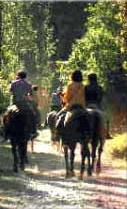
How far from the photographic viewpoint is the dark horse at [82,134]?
40.3ft

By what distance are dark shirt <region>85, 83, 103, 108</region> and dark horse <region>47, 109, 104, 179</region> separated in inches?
6.8

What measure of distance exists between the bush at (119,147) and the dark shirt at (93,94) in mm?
1847

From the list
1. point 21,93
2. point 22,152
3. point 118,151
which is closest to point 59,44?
point 118,151

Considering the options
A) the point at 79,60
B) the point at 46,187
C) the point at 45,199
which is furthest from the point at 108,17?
the point at 45,199

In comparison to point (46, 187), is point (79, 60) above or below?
above

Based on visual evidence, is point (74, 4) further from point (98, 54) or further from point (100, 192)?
point (100, 192)

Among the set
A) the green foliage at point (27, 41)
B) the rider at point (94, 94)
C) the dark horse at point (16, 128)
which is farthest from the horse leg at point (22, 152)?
the green foliage at point (27, 41)

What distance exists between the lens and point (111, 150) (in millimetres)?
14461

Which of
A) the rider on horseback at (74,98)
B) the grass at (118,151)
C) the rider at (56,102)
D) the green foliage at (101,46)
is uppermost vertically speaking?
the green foliage at (101,46)

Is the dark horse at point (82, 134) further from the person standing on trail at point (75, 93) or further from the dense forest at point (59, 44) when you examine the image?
the dense forest at point (59, 44)

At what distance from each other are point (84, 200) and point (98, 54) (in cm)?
527

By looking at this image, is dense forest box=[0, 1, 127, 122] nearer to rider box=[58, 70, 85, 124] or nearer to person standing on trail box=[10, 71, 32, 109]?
rider box=[58, 70, 85, 124]

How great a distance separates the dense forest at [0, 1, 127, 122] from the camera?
15.3 metres

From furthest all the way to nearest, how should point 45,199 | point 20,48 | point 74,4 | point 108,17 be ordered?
point 74,4 < point 20,48 < point 108,17 < point 45,199
